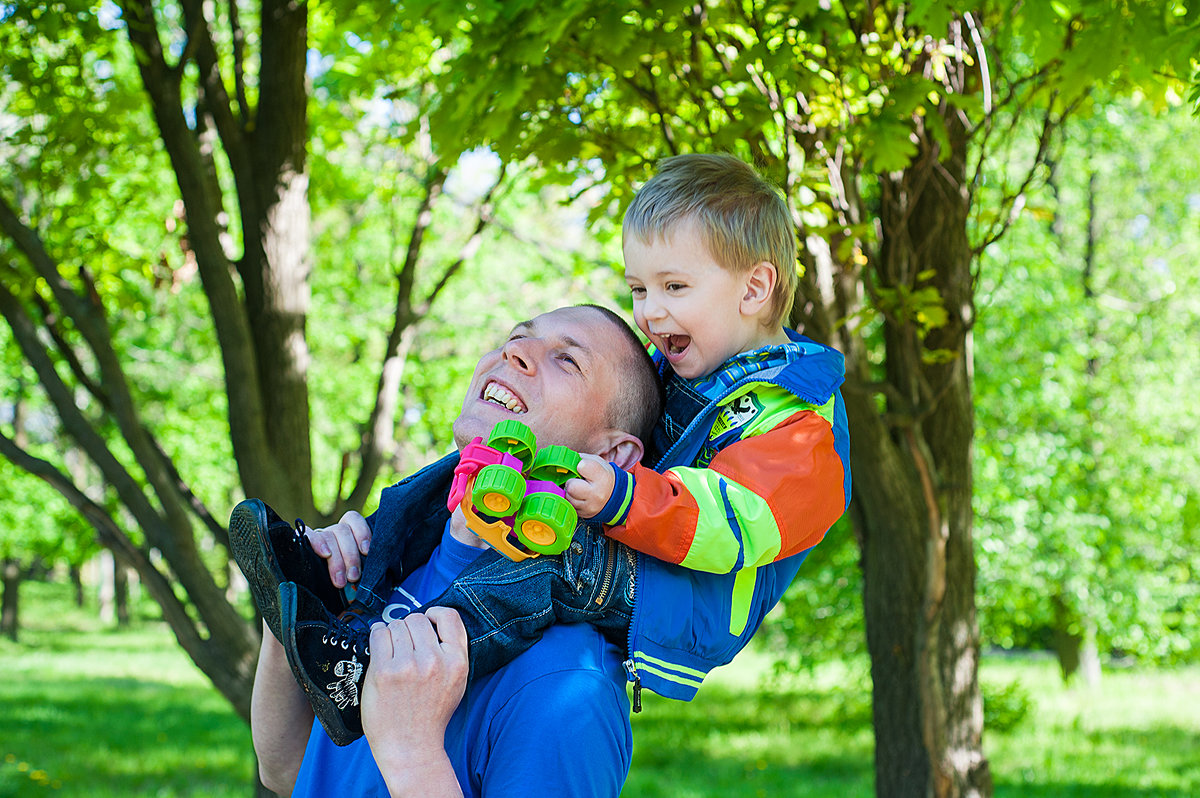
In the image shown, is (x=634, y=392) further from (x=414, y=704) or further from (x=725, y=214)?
(x=414, y=704)

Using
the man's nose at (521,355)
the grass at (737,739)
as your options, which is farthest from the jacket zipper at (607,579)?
the grass at (737,739)

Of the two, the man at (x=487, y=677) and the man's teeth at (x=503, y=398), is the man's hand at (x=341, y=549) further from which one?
Answer: the man's teeth at (x=503, y=398)

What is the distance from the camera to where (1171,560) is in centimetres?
1356

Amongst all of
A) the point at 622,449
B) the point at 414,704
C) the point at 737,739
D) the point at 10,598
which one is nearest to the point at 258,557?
the point at 414,704

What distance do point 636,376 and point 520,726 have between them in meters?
0.69

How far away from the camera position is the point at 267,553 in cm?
158

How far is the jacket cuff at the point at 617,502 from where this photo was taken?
1507mm

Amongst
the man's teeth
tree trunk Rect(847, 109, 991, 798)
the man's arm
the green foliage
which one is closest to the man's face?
the man's teeth

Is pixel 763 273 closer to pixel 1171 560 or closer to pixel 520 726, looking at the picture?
pixel 520 726

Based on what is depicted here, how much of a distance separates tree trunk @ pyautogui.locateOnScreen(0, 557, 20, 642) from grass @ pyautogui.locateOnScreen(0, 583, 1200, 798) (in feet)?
17.6

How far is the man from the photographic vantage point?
4.62 ft

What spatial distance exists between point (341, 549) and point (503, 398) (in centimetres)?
43

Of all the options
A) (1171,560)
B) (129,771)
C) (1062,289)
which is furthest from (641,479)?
(1171,560)

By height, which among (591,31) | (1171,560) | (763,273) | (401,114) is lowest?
(1171,560)
